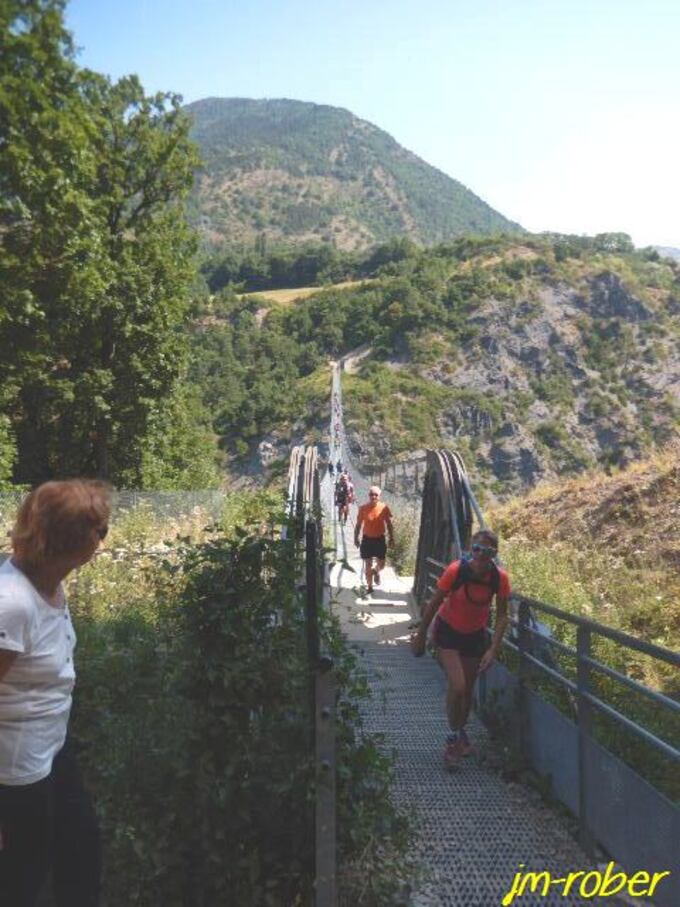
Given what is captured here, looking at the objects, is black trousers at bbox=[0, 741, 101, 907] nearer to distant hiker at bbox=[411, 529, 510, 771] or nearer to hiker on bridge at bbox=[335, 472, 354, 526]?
distant hiker at bbox=[411, 529, 510, 771]

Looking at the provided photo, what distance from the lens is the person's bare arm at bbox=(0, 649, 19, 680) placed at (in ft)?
7.67

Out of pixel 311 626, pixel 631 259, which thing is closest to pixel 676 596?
pixel 311 626

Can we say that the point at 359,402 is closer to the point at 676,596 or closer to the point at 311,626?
the point at 676,596

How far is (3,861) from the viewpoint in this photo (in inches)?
97.7

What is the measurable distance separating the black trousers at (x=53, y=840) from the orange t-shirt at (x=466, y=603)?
3044 mm

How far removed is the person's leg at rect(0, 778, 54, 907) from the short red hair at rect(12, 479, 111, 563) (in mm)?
649

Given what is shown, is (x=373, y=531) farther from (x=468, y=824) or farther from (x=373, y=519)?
(x=468, y=824)

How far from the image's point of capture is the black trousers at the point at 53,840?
97.7 inches

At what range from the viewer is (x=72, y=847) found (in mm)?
2688

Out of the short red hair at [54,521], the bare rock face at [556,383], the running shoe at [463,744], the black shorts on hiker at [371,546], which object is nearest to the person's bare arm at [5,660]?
the short red hair at [54,521]

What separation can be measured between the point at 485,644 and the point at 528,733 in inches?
22.5

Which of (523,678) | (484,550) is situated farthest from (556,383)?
(484,550)

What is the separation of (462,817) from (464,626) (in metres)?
1.19

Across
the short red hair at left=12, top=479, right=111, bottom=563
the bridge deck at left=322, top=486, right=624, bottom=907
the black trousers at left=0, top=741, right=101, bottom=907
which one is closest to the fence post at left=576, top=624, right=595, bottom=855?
the bridge deck at left=322, top=486, right=624, bottom=907
